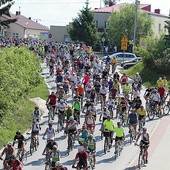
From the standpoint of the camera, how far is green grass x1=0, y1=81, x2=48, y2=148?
25867 mm

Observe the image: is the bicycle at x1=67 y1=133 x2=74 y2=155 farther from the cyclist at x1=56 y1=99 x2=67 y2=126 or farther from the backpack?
the backpack

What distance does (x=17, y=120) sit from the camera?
29.6m

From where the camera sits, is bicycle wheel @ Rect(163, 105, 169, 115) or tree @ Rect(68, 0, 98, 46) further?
tree @ Rect(68, 0, 98, 46)

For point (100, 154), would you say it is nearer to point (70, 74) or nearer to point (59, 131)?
point (59, 131)

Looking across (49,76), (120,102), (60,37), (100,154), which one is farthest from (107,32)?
(100,154)

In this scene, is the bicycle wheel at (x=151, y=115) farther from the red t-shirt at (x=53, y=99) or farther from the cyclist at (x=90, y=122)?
the cyclist at (x=90, y=122)

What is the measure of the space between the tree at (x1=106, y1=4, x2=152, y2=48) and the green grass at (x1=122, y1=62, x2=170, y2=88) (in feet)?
85.2

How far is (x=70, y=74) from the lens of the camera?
122 feet

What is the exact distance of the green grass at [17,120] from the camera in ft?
84.9

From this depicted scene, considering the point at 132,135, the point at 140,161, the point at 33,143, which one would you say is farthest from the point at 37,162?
the point at 132,135

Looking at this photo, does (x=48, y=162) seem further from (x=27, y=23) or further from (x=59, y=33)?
(x=27, y=23)

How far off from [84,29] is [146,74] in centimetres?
3065

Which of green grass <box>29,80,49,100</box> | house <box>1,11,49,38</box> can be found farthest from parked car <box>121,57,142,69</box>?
house <box>1,11,49,38</box>

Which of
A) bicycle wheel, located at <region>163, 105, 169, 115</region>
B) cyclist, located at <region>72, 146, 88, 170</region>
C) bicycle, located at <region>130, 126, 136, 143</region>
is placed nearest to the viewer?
cyclist, located at <region>72, 146, 88, 170</region>
